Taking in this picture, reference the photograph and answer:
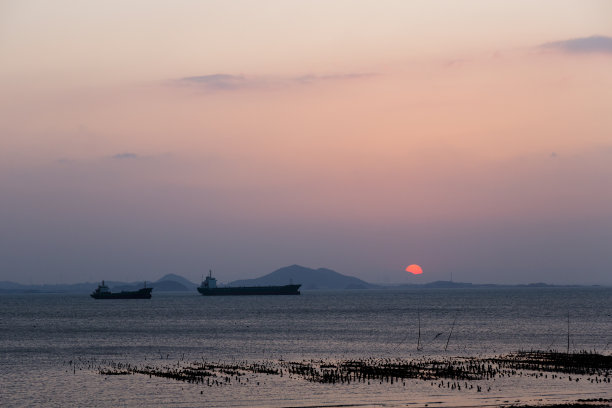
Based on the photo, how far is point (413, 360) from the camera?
62.8 m

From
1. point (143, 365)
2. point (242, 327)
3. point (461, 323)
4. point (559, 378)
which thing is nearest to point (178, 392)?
point (143, 365)

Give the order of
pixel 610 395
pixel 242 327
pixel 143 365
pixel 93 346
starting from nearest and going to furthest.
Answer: pixel 610 395 < pixel 143 365 < pixel 93 346 < pixel 242 327

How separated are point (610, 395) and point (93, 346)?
60.1 meters

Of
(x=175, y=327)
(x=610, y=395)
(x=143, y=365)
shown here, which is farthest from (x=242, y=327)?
(x=610, y=395)

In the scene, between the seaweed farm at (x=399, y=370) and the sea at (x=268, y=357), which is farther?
the seaweed farm at (x=399, y=370)

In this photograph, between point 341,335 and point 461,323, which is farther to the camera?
point 461,323

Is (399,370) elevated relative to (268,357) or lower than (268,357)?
elevated

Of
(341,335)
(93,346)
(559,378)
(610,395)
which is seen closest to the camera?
(610,395)

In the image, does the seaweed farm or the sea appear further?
the seaweed farm

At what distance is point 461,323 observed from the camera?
121 metres

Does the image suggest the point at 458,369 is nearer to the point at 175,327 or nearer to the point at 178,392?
the point at 178,392

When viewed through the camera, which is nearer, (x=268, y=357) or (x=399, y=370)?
(x=399, y=370)

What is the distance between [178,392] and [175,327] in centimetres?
7556

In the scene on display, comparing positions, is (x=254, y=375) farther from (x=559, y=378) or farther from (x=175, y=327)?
(x=175, y=327)
